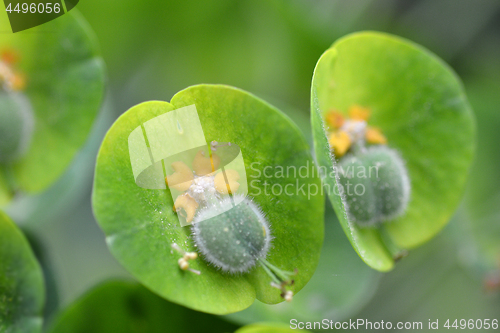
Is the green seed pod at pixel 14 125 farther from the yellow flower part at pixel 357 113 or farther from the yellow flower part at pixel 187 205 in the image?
the yellow flower part at pixel 357 113

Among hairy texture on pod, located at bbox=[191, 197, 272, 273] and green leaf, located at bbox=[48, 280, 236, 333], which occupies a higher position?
hairy texture on pod, located at bbox=[191, 197, 272, 273]

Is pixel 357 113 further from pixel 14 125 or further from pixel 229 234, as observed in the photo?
pixel 14 125

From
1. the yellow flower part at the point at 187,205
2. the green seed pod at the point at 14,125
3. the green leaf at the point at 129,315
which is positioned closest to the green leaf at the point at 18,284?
the green leaf at the point at 129,315

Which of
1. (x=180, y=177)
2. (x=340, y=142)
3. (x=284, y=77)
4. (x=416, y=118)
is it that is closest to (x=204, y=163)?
(x=180, y=177)

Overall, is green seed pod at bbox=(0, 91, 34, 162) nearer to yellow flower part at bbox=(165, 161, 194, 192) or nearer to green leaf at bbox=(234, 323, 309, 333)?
yellow flower part at bbox=(165, 161, 194, 192)

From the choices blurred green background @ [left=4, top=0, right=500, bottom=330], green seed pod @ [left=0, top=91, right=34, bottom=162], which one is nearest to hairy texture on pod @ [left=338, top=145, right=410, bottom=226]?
blurred green background @ [left=4, top=0, right=500, bottom=330]

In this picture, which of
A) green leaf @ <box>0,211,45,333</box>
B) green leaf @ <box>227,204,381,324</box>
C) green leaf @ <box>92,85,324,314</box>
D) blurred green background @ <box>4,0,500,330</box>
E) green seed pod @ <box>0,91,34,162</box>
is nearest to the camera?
green leaf @ <box>92,85,324,314</box>
